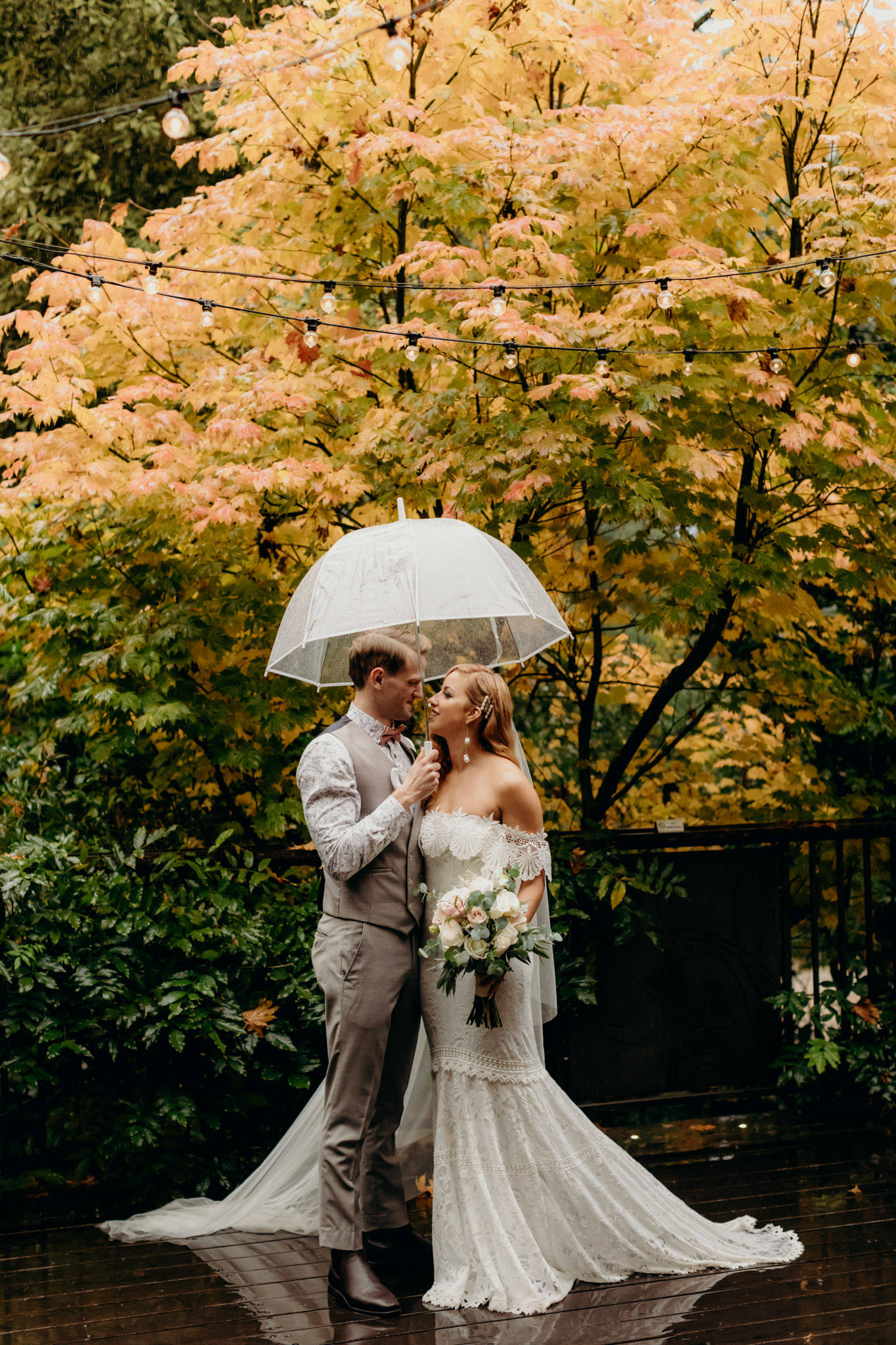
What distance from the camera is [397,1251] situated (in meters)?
3.37

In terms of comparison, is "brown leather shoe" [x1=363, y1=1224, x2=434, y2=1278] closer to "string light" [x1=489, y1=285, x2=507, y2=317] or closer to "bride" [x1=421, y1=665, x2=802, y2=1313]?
"bride" [x1=421, y1=665, x2=802, y2=1313]

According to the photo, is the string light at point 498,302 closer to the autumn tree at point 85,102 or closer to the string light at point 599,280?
the string light at point 599,280

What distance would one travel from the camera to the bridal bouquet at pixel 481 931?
9.75 ft

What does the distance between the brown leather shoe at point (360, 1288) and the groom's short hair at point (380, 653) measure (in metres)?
1.52

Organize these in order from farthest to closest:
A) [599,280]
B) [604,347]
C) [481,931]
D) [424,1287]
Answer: [599,280], [604,347], [424,1287], [481,931]

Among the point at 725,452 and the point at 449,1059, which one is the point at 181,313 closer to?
the point at 725,452

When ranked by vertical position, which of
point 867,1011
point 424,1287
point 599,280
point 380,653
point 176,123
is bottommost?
point 424,1287

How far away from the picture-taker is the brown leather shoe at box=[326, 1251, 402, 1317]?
3.01 meters

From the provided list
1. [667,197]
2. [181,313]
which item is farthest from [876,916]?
[181,313]

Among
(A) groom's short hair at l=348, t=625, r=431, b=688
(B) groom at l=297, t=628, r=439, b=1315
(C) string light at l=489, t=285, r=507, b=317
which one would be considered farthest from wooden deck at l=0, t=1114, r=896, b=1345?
(C) string light at l=489, t=285, r=507, b=317

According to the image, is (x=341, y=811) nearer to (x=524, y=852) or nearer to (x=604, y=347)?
(x=524, y=852)

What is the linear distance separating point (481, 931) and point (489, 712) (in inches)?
24.5

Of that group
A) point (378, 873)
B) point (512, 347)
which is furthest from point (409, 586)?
point (512, 347)

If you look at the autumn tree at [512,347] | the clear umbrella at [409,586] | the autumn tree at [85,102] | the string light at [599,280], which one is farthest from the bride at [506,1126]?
the autumn tree at [85,102]
